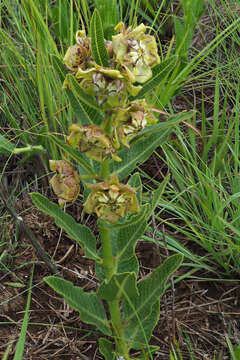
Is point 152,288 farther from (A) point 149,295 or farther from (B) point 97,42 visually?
(B) point 97,42

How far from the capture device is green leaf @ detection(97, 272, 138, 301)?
1367 mm

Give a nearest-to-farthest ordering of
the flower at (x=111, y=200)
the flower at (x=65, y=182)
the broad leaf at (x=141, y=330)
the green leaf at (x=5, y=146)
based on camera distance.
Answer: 1. the flower at (x=111, y=200)
2. the flower at (x=65, y=182)
3. the broad leaf at (x=141, y=330)
4. the green leaf at (x=5, y=146)

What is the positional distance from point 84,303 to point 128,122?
62cm

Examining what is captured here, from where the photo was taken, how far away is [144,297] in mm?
1520

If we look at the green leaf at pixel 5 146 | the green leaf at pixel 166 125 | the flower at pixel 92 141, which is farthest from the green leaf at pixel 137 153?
the green leaf at pixel 5 146

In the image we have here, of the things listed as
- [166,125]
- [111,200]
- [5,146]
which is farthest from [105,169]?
[5,146]

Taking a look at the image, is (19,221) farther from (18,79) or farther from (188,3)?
(188,3)

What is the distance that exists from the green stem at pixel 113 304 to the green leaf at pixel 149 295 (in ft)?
0.10

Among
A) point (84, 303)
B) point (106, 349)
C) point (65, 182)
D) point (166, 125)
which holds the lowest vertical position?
point (106, 349)

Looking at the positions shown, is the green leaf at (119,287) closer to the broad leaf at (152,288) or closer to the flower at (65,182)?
the broad leaf at (152,288)

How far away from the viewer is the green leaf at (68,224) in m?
1.43

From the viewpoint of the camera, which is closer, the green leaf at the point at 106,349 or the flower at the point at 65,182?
the flower at the point at 65,182

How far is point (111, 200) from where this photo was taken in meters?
1.30

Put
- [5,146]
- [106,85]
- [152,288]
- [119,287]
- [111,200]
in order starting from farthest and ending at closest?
[5,146], [152,288], [119,287], [111,200], [106,85]
